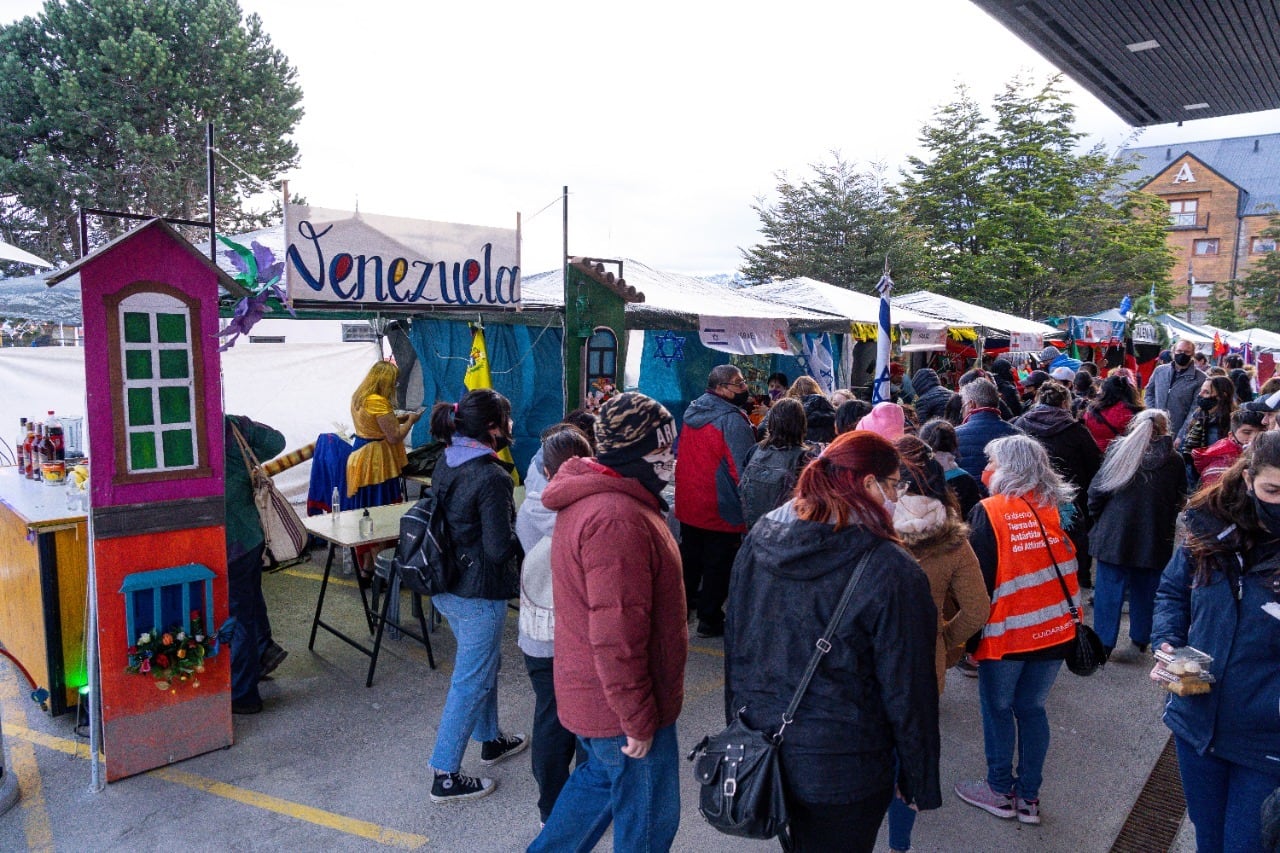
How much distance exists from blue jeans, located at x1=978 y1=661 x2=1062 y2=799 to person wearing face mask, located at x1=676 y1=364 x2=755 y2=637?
2.18 m

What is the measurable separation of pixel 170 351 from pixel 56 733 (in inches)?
88.0

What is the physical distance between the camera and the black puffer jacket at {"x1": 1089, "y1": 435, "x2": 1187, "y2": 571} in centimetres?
466

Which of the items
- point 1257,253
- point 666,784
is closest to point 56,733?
point 666,784

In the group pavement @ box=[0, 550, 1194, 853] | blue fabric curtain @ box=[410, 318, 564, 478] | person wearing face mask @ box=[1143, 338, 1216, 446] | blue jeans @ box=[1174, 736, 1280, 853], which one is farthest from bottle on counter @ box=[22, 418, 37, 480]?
person wearing face mask @ box=[1143, 338, 1216, 446]

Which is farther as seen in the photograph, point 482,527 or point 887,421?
point 887,421

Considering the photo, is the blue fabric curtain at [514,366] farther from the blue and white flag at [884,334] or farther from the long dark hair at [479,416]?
the long dark hair at [479,416]

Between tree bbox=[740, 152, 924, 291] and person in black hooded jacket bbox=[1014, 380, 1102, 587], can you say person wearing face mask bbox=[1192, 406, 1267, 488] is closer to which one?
person in black hooded jacket bbox=[1014, 380, 1102, 587]

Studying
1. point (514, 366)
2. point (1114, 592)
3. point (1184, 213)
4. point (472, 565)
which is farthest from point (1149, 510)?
point (1184, 213)

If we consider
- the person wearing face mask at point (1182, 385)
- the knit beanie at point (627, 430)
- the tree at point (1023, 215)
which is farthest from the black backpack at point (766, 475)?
the tree at point (1023, 215)

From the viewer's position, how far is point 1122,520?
187 inches

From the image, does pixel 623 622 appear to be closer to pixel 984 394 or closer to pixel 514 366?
pixel 984 394

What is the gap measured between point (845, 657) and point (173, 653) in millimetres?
3271

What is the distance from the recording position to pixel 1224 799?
238 centimetres

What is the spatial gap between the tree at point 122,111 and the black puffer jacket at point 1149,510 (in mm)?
20368
